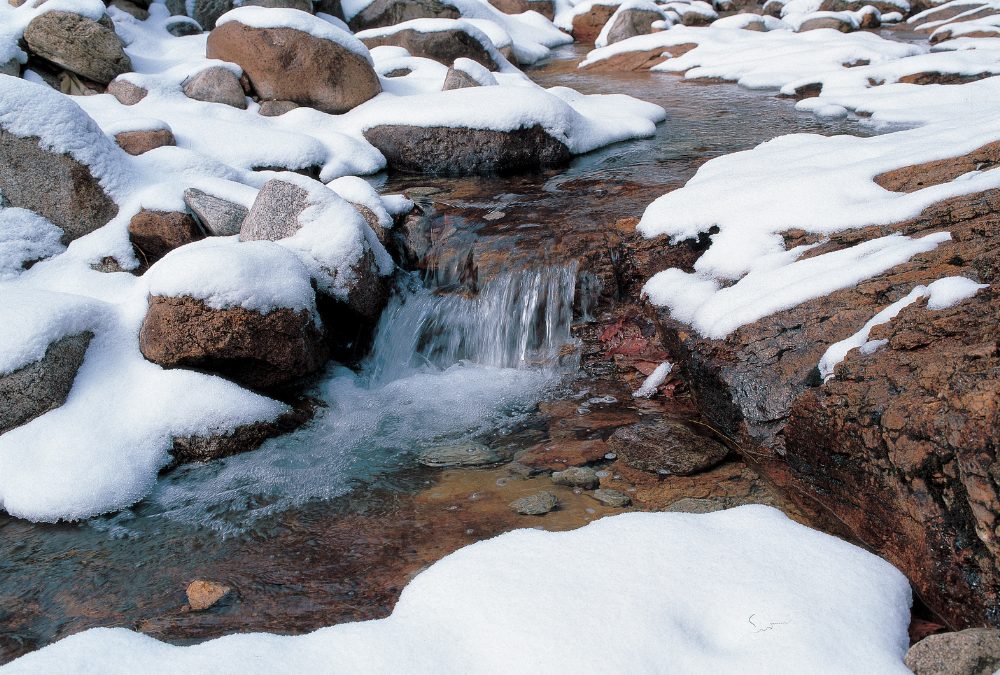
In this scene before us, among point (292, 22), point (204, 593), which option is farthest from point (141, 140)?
point (204, 593)

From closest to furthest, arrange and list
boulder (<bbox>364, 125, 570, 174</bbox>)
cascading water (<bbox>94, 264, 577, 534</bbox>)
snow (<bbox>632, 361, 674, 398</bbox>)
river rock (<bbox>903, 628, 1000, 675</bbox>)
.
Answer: river rock (<bbox>903, 628, 1000, 675</bbox>), cascading water (<bbox>94, 264, 577, 534</bbox>), snow (<bbox>632, 361, 674, 398</bbox>), boulder (<bbox>364, 125, 570, 174</bbox>)

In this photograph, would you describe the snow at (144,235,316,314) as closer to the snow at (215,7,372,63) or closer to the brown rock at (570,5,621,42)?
the snow at (215,7,372,63)

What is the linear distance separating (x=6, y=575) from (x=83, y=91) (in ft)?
22.8

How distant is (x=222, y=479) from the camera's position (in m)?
3.36

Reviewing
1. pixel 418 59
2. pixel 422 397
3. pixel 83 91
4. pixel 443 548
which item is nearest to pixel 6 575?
pixel 443 548

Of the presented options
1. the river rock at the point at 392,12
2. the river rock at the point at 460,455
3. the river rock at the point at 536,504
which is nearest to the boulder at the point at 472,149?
the river rock at the point at 460,455

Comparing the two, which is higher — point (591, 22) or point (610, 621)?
point (591, 22)

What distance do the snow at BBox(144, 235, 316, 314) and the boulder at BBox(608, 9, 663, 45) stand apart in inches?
636

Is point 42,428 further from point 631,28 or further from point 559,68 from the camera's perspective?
point 631,28

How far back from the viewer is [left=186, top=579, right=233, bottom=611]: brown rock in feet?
8.00

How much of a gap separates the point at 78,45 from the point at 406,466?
7261 mm

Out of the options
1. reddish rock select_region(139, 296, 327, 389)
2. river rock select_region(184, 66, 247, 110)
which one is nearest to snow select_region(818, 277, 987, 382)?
reddish rock select_region(139, 296, 327, 389)

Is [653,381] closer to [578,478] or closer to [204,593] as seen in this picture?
[578,478]

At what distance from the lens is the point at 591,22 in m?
20.4
